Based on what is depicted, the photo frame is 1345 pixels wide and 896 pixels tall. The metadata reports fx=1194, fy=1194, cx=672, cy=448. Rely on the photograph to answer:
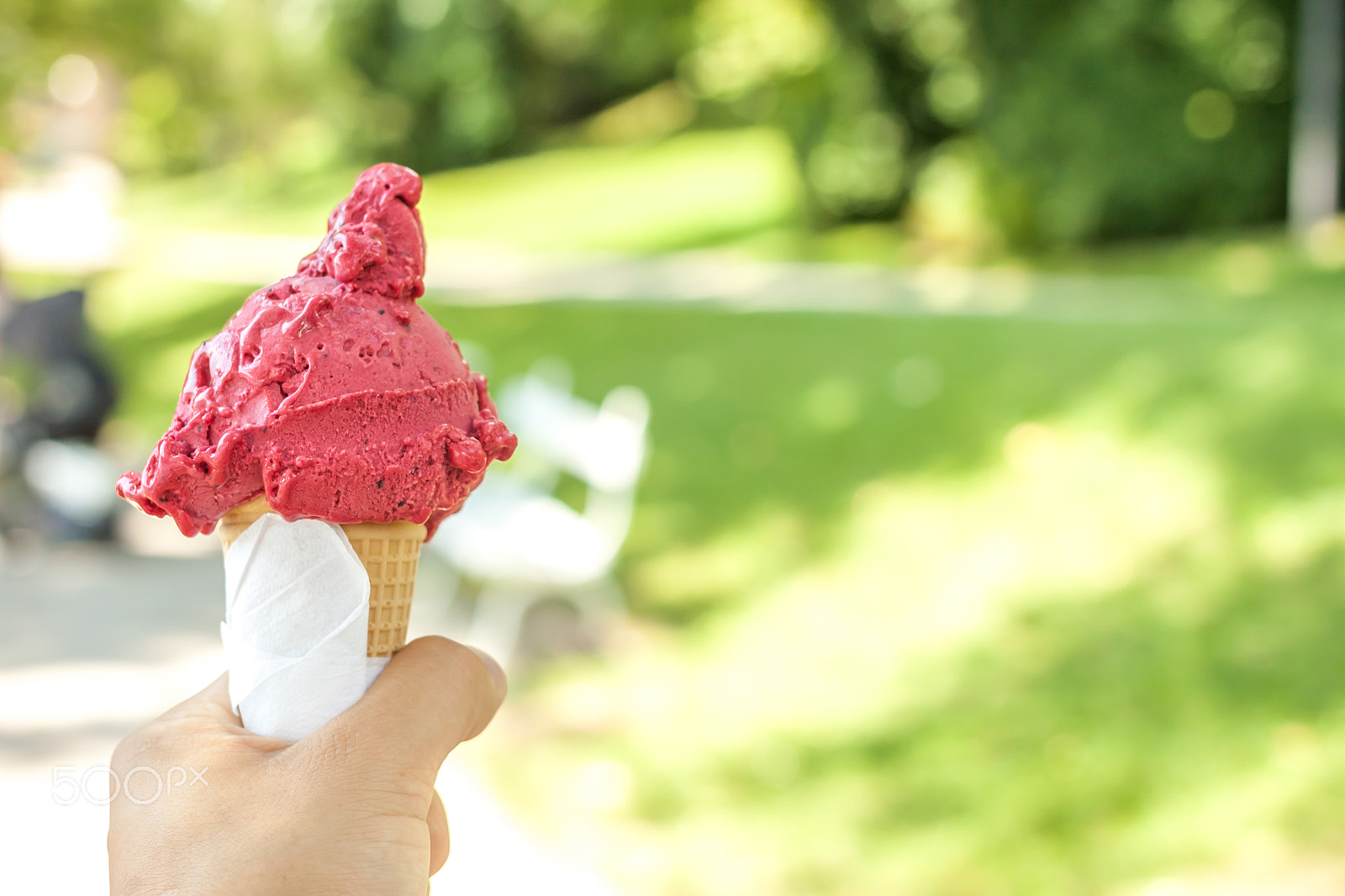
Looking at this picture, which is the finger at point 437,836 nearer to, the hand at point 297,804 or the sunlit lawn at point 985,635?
the hand at point 297,804

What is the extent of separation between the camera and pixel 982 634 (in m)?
5.35

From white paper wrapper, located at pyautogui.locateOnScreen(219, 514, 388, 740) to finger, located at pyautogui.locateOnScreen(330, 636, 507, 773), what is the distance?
6 centimetres

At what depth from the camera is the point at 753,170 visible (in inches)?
→ 854

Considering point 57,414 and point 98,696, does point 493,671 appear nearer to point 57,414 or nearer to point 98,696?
point 98,696

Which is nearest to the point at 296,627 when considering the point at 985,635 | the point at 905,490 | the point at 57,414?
the point at 985,635

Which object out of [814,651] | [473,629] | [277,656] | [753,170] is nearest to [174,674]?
[473,629]

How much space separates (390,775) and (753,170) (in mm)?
21109

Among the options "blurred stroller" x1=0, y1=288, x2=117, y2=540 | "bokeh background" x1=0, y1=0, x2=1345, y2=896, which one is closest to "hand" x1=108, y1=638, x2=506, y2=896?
"bokeh background" x1=0, y1=0, x2=1345, y2=896

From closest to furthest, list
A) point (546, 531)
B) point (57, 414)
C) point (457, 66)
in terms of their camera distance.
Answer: point (546, 531) < point (57, 414) < point (457, 66)

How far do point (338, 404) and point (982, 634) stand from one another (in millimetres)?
4348

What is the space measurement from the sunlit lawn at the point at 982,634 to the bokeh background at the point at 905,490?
0.02 m

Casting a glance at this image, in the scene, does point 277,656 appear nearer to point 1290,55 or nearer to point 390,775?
point 390,775

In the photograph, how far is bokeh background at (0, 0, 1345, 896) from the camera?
14.0 ft

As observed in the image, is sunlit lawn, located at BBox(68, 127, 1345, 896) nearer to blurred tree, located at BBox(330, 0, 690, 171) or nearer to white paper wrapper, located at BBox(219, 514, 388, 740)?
white paper wrapper, located at BBox(219, 514, 388, 740)
